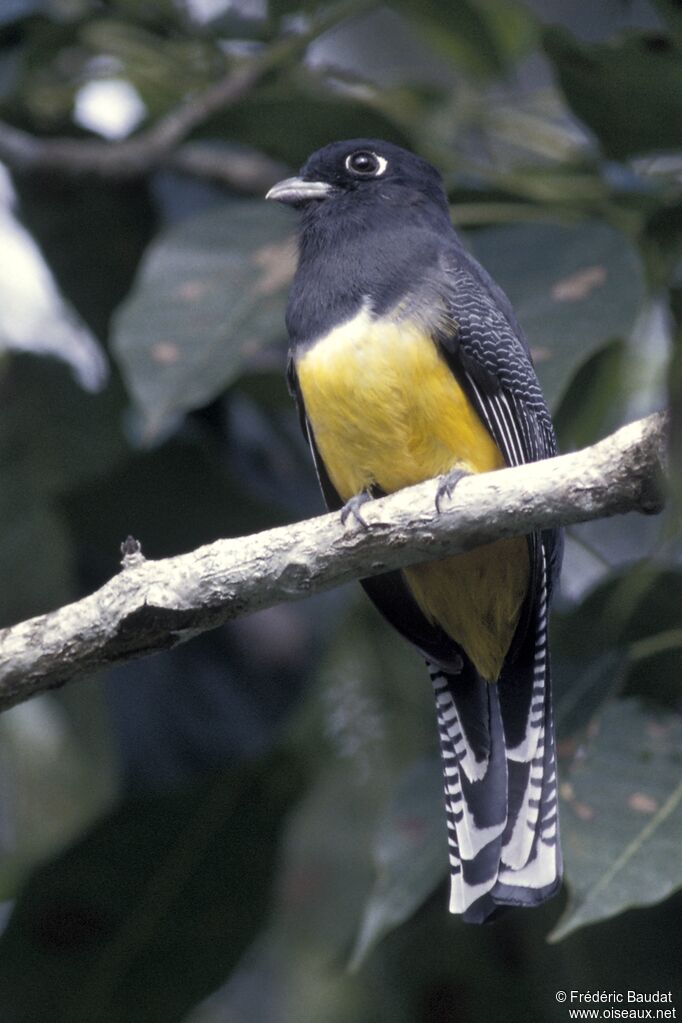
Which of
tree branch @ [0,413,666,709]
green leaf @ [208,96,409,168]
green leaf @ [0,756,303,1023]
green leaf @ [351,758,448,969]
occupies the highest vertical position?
tree branch @ [0,413,666,709]

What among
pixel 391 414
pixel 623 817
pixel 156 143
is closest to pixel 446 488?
pixel 391 414

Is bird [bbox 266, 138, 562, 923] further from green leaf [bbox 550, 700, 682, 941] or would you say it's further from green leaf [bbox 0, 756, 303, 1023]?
green leaf [bbox 0, 756, 303, 1023]

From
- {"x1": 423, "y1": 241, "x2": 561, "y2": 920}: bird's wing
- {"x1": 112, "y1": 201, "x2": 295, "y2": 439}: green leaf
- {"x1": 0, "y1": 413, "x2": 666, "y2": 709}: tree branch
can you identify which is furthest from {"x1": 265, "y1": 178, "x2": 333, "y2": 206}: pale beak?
{"x1": 0, "y1": 413, "x2": 666, "y2": 709}: tree branch

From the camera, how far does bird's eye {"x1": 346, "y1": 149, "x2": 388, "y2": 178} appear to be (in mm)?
3525

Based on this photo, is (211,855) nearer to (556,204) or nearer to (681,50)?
(556,204)

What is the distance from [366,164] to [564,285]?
1.94 ft

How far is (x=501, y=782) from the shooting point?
3047 mm

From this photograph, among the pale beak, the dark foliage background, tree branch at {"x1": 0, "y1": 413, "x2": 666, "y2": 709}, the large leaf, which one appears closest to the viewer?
tree branch at {"x1": 0, "y1": 413, "x2": 666, "y2": 709}

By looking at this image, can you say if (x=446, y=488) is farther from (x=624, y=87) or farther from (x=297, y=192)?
(x=624, y=87)

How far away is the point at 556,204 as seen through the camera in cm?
371

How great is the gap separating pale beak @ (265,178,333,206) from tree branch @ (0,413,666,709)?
4.31 ft

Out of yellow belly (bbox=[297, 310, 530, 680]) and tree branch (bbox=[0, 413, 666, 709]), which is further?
yellow belly (bbox=[297, 310, 530, 680])

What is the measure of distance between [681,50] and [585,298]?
66 cm

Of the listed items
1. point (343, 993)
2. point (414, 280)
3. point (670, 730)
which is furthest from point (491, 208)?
point (343, 993)
